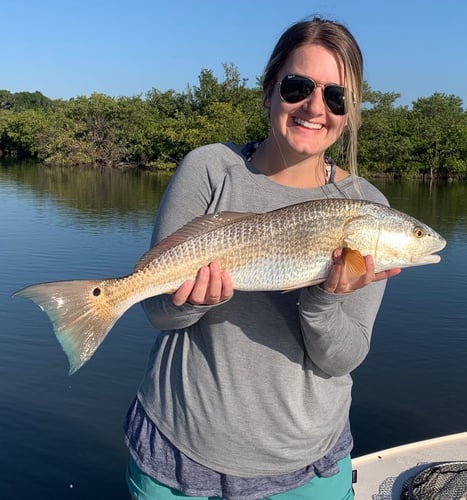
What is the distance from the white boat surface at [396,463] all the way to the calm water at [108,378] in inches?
115

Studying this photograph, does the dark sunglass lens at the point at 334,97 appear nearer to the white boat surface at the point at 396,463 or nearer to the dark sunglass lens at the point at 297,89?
the dark sunglass lens at the point at 297,89

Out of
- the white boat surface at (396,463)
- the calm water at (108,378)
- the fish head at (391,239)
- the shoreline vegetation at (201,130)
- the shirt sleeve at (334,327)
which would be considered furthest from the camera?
the shoreline vegetation at (201,130)

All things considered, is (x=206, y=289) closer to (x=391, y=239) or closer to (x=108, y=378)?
(x=391, y=239)

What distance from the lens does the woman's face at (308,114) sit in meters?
2.56

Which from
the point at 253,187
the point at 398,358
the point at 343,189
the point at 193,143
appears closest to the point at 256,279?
the point at 253,187

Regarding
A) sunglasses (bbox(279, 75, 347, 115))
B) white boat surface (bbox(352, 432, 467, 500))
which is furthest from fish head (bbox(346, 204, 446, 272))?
white boat surface (bbox(352, 432, 467, 500))

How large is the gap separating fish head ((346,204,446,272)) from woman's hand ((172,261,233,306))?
649mm

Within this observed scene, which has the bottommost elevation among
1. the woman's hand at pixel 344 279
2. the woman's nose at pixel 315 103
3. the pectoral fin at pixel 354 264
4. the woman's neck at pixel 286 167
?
the woman's hand at pixel 344 279

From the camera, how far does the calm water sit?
796 cm

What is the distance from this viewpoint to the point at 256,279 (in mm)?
2578

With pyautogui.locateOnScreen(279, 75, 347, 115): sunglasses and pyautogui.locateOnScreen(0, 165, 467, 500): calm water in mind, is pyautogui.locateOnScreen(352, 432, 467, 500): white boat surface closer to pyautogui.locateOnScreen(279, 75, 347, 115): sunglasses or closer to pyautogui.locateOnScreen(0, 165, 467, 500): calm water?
pyautogui.locateOnScreen(0, 165, 467, 500): calm water

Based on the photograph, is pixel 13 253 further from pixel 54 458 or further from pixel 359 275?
pixel 359 275

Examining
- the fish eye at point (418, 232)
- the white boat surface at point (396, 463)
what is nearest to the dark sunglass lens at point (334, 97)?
the fish eye at point (418, 232)

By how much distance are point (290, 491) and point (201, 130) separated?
67.1 m
